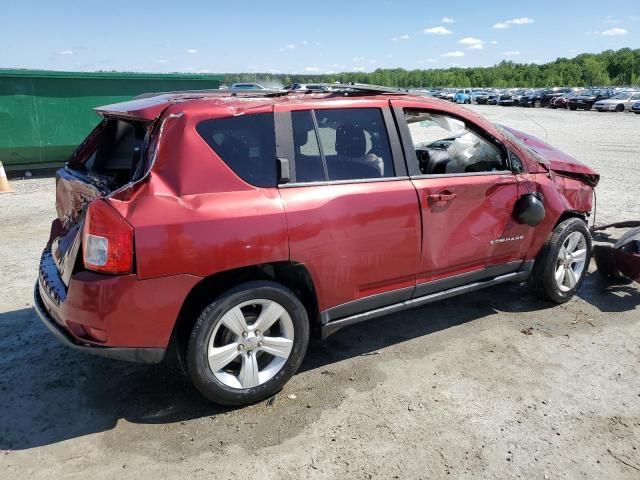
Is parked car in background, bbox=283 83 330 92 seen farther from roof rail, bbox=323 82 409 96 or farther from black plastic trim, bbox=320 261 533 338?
black plastic trim, bbox=320 261 533 338

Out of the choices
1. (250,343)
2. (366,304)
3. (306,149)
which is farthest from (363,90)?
(250,343)

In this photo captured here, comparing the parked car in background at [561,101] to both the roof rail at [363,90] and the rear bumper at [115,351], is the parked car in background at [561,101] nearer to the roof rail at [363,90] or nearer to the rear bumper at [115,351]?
the roof rail at [363,90]

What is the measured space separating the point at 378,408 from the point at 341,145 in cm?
167

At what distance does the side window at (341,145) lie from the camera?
125 inches

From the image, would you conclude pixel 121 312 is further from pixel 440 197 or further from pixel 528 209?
pixel 528 209

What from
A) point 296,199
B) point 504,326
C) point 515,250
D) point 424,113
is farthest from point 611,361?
point 296,199

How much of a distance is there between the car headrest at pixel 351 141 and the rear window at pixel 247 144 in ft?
1.73

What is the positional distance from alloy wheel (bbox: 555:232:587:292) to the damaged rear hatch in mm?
3439

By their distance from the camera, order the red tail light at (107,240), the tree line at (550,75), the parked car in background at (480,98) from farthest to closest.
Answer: the tree line at (550,75)
the parked car in background at (480,98)
the red tail light at (107,240)

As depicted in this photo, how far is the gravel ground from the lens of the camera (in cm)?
265

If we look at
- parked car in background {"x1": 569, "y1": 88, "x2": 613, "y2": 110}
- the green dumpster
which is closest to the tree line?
parked car in background {"x1": 569, "y1": 88, "x2": 613, "y2": 110}

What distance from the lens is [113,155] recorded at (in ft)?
12.3

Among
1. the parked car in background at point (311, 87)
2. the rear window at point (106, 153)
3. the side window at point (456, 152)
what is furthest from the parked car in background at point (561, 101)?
the rear window at point (106, 153)

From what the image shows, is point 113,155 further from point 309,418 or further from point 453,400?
point 453,400
